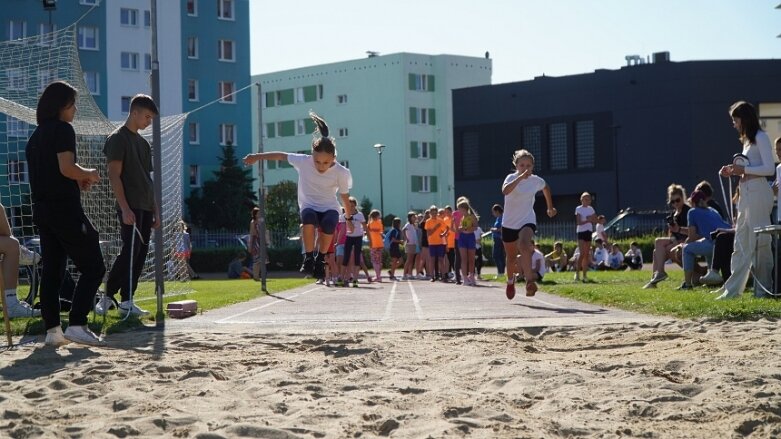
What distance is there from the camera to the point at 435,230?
25.0 meters

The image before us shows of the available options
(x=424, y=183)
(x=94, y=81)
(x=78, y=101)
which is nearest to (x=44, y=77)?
(x=78, y=101)

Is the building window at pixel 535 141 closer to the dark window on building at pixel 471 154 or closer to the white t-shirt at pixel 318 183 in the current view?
the dark window on building at pixel 471 154

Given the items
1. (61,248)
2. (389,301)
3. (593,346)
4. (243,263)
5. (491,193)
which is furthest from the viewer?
(491,193)

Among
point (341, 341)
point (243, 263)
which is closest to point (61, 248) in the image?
point (341, 341)

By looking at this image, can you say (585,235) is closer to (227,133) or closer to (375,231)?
(375,231)

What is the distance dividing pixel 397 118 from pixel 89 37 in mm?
25288

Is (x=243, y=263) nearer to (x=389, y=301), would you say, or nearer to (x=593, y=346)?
(x=389, y=301)

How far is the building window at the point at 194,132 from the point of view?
6562cm

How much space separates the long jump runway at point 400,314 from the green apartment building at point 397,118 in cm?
6345

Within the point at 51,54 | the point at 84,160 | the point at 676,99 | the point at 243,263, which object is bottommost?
the point at 243,263

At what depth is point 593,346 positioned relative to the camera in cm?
849

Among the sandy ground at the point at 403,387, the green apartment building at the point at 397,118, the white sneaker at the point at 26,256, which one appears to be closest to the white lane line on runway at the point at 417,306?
the sandy ground at the point at 403,387

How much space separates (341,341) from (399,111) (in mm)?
71070

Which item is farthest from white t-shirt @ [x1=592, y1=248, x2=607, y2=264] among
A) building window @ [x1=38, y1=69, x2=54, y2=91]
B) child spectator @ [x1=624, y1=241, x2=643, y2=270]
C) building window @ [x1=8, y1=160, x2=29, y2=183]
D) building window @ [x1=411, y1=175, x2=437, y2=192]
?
building window @ [x1=411, y1=175, x2=437, y2=192]
